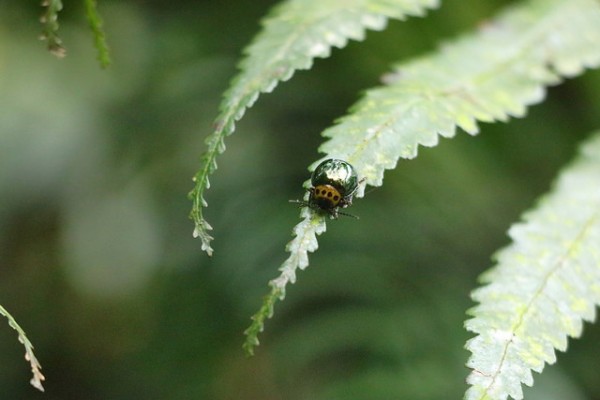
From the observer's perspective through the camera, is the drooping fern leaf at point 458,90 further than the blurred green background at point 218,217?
No

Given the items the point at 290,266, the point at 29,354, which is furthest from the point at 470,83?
the point at 29,354

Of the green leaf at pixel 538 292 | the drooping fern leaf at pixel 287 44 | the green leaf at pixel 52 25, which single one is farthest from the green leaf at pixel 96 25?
the green leaf at pixel 538 292

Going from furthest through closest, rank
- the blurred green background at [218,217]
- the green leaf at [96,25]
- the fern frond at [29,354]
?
the blurred green background at [218,217] → the green leaf at [96,25] → the fern frond at [29,354]

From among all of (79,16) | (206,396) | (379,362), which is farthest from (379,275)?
(79,16)

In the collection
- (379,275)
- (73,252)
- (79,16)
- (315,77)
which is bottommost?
(379,275)

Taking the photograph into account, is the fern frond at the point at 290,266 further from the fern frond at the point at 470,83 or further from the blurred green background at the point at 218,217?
the blurred green background at the point at 218,217

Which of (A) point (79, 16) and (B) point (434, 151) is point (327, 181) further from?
(A) point (79, 16)
